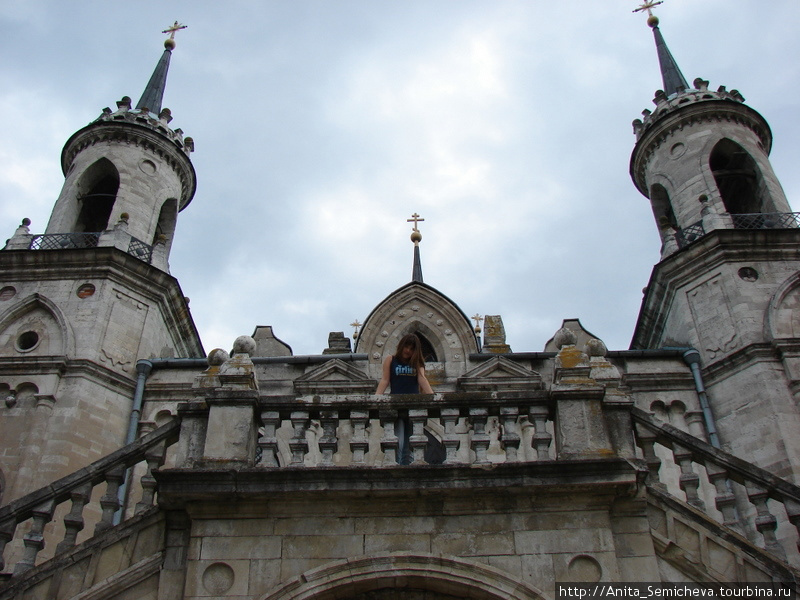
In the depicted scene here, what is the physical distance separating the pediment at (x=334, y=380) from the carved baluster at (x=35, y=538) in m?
7.85

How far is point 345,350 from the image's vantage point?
59.0 feet

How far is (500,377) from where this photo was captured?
15992 millimetres

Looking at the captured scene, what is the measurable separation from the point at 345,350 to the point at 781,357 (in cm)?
886

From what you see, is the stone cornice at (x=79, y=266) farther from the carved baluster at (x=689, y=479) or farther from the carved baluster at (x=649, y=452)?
the carved baluster at (x=689, y=479)

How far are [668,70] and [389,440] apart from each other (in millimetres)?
20818

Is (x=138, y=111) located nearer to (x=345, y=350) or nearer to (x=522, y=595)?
(x=345, y=350)

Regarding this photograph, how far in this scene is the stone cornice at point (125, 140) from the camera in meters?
20.9

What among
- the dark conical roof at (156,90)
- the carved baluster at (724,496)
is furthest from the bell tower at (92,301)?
the carved baluster at (724,496)

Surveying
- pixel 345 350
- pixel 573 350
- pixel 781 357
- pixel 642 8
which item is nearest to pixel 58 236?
pixel 345 350

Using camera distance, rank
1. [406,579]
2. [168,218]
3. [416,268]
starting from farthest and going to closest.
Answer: [416,268] → [168,218] → [406,579]

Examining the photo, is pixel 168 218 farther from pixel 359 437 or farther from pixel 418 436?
pixel 418 436

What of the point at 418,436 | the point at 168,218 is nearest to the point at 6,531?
the point at 418,436

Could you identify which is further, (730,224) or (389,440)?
(730,224)

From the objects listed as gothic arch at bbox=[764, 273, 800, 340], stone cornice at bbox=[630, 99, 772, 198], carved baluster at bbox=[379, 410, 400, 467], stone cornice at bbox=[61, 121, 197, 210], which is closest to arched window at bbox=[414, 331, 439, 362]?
gothic arch at bbox=[764, 273, 800, 340]
